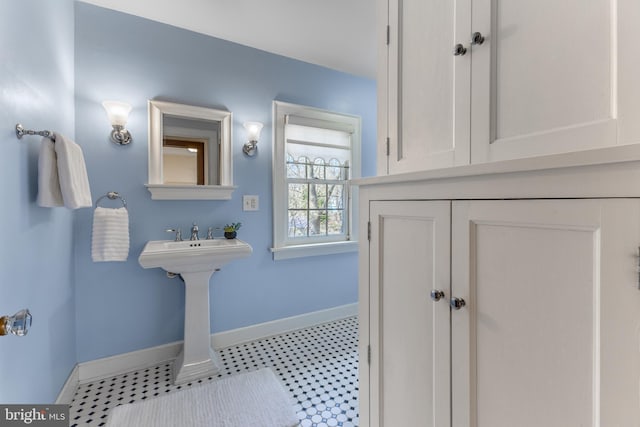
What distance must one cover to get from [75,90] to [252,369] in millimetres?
2191

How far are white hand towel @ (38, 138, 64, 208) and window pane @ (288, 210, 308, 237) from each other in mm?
1618

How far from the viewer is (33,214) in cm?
123

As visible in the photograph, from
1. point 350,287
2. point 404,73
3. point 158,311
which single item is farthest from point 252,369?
point 404,73

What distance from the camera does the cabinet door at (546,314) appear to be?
0.47m

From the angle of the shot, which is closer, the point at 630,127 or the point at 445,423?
the point at 630,127

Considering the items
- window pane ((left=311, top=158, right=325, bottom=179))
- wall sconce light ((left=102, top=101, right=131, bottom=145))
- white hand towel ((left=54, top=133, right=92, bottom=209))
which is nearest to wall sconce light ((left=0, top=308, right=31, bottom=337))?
white hand towel ((left=54, top=133, right=92, bottom=209))

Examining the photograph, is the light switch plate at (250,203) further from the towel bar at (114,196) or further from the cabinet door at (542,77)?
the cabinet door at (542,77)

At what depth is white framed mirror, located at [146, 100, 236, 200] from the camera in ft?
6.47

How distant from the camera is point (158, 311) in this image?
2041mm

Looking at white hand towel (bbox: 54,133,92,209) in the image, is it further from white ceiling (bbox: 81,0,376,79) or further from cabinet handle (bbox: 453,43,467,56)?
cabinet handle (bbox: 453,43,467,56)

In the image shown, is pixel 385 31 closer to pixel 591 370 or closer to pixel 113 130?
pixel 591 370

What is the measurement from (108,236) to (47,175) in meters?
0.60

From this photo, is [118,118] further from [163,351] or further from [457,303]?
[457,303]

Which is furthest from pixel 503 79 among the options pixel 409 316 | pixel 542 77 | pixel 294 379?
pixel 294 379
